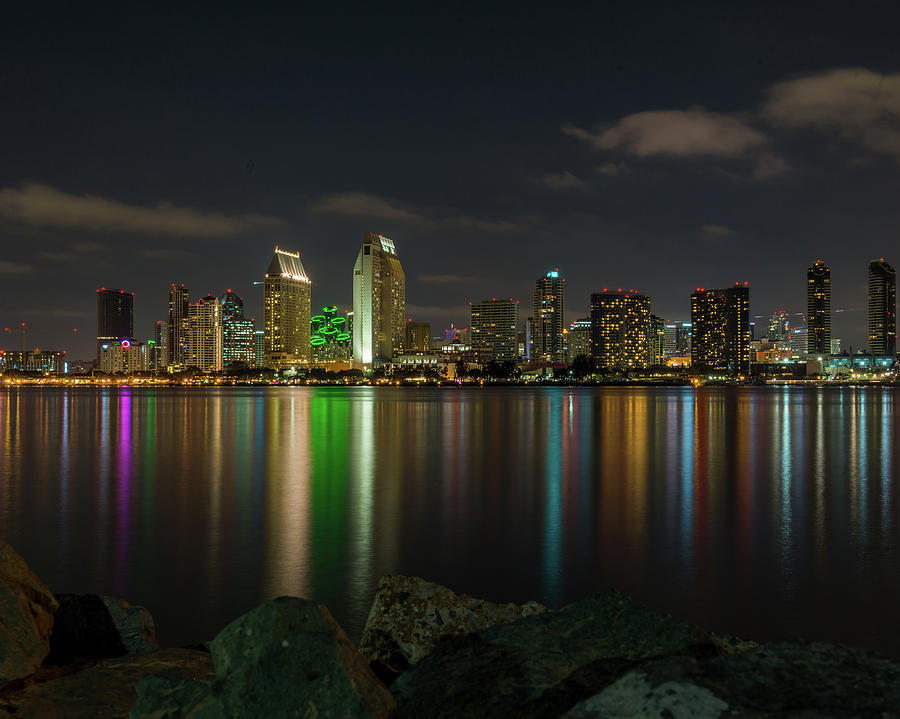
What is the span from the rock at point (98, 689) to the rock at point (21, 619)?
0.22 m

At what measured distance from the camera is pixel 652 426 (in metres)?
48.0

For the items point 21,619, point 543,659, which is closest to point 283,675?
point 543,659

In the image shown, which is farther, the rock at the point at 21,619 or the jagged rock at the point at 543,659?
the rock at the point at 21,619

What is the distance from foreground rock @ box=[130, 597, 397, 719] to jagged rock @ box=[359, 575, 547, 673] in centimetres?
183

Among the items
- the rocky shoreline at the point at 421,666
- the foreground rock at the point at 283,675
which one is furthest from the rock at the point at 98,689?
the foreground rock at the point at 283,675

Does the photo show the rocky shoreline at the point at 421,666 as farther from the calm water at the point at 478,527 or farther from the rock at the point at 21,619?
the calm water at the point at 478,527

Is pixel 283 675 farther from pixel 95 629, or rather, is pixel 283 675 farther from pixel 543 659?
pixel 95 629

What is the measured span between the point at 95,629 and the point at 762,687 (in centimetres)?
560

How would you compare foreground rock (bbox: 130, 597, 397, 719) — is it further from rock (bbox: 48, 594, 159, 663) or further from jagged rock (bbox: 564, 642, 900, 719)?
rock (bbox: 48, 594, 159, 663)

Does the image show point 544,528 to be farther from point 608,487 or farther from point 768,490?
point 768,490

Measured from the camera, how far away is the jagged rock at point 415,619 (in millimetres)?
5680

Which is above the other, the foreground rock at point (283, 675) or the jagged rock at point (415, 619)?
the foreground rock at point (283, 675)

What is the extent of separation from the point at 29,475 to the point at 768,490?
76.3 ft

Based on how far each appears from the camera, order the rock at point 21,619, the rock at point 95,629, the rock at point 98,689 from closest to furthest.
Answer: the rock at point 98,689, the rock at point 21,619, the rock at point 95,629
